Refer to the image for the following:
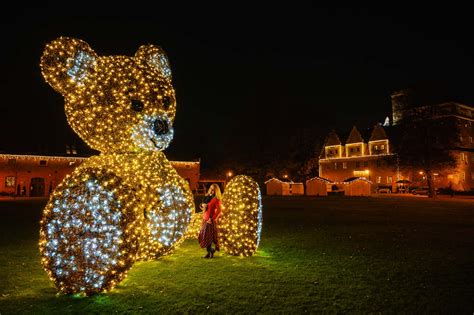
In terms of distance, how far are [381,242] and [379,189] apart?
38402mm

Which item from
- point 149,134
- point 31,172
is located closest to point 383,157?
point 31,172

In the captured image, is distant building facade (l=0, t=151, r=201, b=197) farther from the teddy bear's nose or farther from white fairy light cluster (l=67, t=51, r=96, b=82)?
→ the teddy bear's nose

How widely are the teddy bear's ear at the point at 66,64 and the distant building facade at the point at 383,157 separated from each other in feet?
135

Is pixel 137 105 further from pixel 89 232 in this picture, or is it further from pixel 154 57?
pixel 89 232

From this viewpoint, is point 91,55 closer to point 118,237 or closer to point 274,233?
point 118,237

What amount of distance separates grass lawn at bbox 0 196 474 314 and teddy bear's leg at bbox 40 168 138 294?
0.35 metres

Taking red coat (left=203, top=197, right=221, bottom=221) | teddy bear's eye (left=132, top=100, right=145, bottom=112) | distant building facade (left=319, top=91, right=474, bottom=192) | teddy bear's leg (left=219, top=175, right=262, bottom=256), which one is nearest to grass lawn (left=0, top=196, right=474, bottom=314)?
teddy bear's leg (left=219, top=175, right=262, bottom=256)

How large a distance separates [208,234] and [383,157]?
148 feet

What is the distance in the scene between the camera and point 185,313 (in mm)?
4945

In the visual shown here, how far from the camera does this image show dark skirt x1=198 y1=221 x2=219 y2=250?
27.4 ft

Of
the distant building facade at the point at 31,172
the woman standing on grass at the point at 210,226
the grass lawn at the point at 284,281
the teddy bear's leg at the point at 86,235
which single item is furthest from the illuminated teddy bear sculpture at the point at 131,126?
the distant building facade at the point at 31,172

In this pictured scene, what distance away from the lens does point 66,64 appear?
679 cm

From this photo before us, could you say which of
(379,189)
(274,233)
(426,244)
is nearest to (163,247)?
(274,233)

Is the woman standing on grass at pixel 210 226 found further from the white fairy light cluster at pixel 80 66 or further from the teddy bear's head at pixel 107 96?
the white fairy light cluster at pixel 80 66
